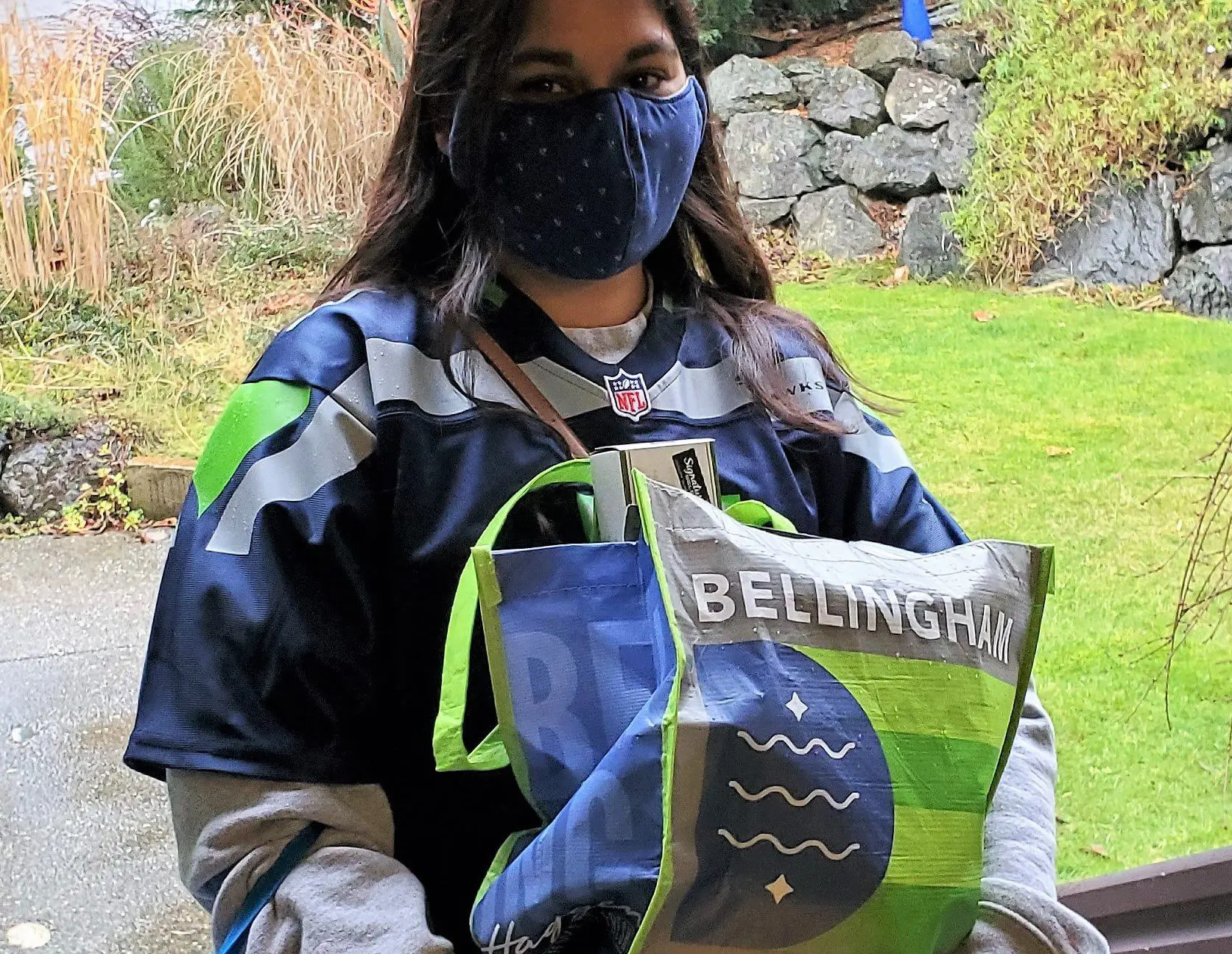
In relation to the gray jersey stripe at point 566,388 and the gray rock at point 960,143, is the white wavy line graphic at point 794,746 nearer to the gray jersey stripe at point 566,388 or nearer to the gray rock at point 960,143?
the gray jersey stripe at point 566,388

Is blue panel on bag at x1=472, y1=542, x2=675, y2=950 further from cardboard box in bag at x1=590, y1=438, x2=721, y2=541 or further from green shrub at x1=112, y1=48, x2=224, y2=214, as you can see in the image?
green shrub at x1=112, y1=48, x2=224, y2=214

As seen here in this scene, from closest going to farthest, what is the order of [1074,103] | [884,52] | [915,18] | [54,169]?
[915,18]
[1074,103]
[884,52]
[54,169]

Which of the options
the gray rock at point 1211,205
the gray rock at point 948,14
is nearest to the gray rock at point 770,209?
the gray rock at point 948,14

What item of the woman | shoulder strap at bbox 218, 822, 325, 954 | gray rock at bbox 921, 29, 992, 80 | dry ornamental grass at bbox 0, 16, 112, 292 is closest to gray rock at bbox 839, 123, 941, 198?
gray rock at bbox 921, 29, 992, 80

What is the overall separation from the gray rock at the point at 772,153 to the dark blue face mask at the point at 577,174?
1.02m

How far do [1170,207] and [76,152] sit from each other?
1.95 metres

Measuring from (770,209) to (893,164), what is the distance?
0.22 meters

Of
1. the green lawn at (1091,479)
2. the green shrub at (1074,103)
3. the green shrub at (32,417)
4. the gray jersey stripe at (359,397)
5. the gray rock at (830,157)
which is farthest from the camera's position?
the green shrub at (32,417)

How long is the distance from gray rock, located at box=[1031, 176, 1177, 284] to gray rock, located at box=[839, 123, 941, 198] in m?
0.26

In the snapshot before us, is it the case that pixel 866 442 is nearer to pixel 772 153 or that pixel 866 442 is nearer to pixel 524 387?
pixel 524 387

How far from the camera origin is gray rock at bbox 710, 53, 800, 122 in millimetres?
1632

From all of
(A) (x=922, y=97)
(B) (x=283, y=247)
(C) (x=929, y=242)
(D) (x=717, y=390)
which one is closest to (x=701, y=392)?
(D) (x=717, y=390)

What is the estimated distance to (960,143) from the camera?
188 cm

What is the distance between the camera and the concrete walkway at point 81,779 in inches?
64.1
